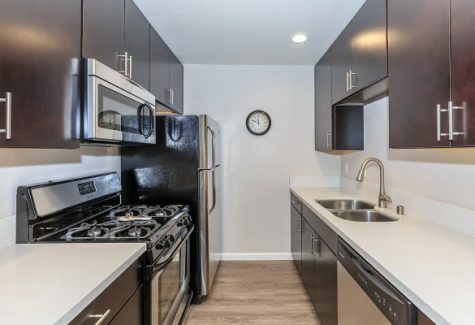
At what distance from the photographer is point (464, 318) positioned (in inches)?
31.2

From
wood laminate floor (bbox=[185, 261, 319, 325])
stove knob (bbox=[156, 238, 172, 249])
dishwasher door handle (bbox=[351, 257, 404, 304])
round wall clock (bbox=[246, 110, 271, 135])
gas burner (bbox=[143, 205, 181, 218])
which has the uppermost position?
round wall clock (bbox=[246, 110, 271, 135])

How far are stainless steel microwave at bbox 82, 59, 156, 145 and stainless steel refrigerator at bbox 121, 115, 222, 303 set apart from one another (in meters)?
0.45

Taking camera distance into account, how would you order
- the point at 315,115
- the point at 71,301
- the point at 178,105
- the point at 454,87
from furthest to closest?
the point at 315,115
the point at 178,105
the point at 454,87
the point at 71,301

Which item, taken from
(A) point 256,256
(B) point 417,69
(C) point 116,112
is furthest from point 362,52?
(A) point 256,256

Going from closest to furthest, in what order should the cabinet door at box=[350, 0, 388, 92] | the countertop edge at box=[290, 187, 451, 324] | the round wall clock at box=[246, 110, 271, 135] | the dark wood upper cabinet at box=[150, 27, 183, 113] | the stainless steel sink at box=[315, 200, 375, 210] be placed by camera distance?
the countertop edge at box=[290, 187, 451, 324] → the cabinet door at box=[350, 0, 388, 92] → the dark wood upper cabinet at box=[150, 27, 183, 113] → the stainless steel sink at box=[315, 200, 375, 210] → the round wall clock at box=[246, 110, 271, 135]

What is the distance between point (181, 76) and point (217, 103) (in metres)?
0.52

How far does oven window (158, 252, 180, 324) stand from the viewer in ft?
5.68

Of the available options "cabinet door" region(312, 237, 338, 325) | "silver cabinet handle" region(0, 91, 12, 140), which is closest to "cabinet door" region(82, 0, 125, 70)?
"silver cabinet handle" region(0, 91, 12, 140)

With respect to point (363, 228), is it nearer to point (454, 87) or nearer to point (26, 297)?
point (454, 87)

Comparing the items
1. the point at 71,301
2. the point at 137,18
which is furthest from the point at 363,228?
the point at 137,18

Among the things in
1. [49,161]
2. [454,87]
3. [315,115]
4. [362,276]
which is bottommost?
[362,276]

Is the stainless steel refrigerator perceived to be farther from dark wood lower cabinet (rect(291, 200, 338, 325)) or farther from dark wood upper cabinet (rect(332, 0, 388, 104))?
dark wood upper cabinet (rect(332, 0, 388, 104))

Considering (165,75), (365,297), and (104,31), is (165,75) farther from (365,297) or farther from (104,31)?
(365,297)

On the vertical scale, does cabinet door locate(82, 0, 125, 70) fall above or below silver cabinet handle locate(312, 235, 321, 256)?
above
